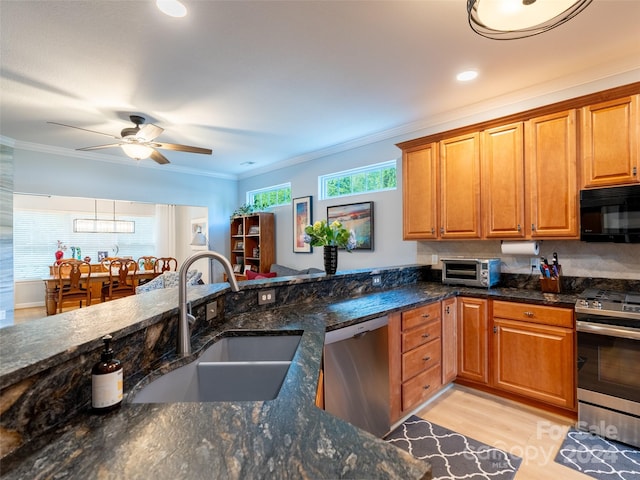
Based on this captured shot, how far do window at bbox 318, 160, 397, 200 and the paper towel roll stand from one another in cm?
151

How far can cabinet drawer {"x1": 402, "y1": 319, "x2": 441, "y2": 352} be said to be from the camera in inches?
92.7

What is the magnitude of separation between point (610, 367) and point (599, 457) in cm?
55

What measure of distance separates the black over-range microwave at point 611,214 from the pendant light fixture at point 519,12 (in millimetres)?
1377

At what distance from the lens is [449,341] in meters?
2.81

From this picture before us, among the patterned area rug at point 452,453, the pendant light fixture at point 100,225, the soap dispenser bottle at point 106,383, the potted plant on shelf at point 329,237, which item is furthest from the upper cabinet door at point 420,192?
the pendant light fixture at point 100,225

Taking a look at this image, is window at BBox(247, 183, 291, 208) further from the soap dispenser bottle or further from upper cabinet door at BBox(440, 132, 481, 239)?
the soap dispenser bottle

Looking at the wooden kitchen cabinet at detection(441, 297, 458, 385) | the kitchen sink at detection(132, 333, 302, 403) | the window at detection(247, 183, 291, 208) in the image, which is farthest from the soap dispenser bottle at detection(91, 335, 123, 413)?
the window at detection(247, 183, 291, 208)

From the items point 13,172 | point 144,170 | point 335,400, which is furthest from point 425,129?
point 13,172

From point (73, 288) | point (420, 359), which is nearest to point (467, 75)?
point (420, 359)

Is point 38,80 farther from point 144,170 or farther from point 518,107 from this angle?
point 518,107

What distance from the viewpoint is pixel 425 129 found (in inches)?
148

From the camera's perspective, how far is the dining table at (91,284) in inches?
197

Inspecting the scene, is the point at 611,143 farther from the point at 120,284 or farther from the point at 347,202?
A: the point at 120,284

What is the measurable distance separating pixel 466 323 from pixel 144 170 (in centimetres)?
537
